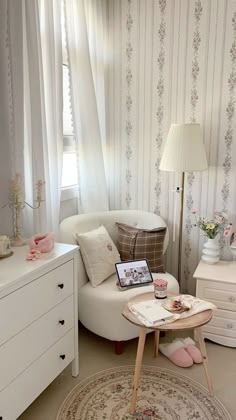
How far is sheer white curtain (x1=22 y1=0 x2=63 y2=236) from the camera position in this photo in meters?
2.07

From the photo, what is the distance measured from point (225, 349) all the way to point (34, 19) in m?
2.39

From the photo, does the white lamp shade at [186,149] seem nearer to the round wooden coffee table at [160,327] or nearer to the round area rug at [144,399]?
the round wooden coffee table at [160,327]

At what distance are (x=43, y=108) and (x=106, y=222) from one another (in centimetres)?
103

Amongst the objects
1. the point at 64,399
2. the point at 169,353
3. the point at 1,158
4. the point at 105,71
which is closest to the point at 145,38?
the point at 105,71

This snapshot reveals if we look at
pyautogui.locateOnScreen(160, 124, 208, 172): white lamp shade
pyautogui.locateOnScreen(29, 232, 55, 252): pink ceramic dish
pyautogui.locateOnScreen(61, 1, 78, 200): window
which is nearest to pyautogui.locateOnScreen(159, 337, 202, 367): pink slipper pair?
pyautogui.locateOnScreen(29, 232, 55, 252): pink ceramic dish

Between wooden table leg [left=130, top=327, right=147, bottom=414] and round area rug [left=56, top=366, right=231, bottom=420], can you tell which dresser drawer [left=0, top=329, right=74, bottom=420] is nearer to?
round area rug [left=56, top=366, right=231, bottom=420]

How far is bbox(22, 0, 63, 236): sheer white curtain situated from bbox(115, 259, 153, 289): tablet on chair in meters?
0.52

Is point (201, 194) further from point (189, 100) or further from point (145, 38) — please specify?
point (145, 38)

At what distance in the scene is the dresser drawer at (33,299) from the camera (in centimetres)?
152

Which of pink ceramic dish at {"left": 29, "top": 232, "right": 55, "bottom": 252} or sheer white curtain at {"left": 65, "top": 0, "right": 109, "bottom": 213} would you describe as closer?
pink ceramic dish at {"left": 29, "top": 232, "right": 55, "bottom": 252}

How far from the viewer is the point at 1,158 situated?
1.93 m

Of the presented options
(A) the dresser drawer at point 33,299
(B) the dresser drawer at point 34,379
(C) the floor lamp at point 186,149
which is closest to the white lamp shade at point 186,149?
(C) the floor lamp at point 186,149

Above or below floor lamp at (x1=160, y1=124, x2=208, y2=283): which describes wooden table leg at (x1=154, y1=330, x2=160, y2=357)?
below

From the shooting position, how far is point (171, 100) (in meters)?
2.88
